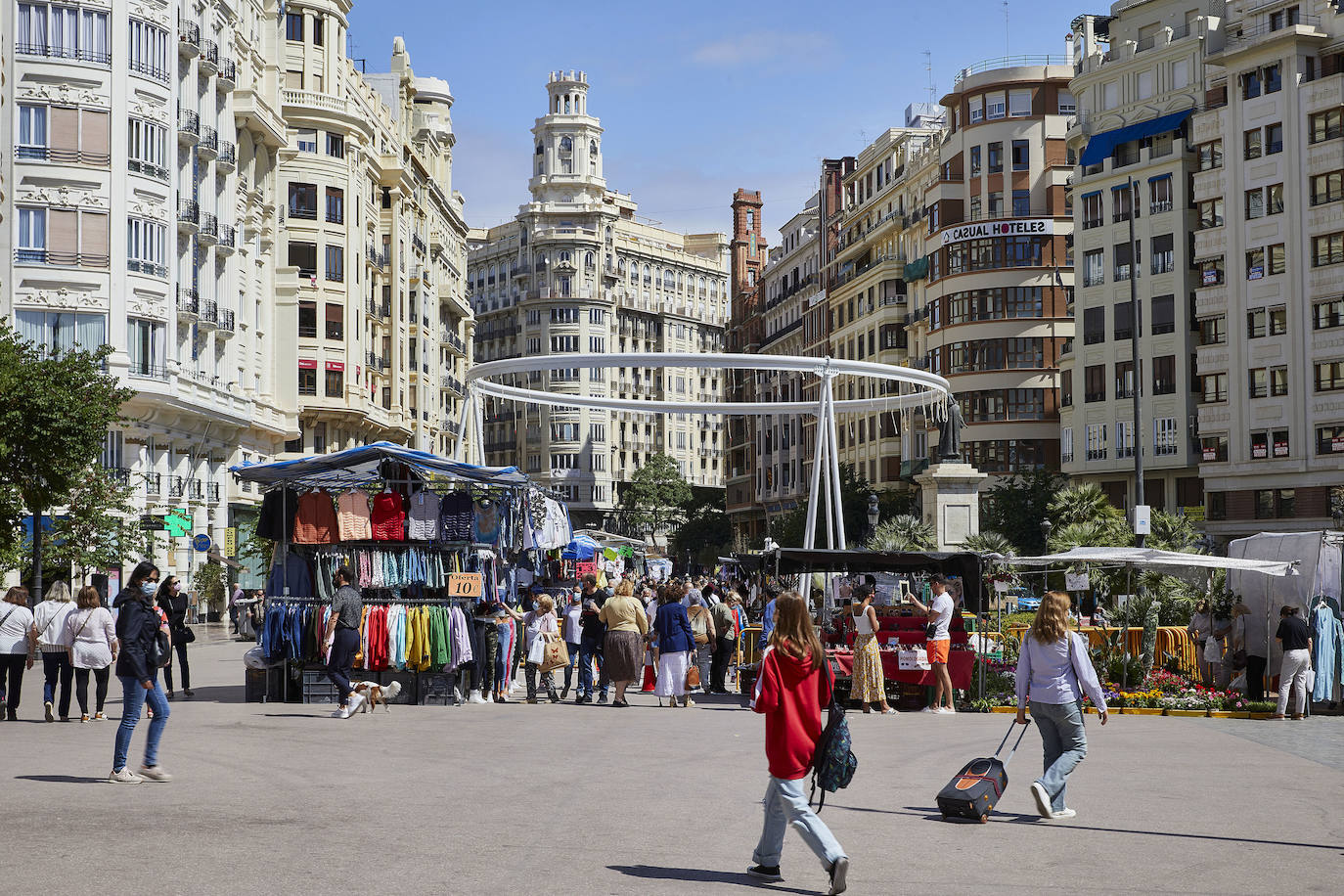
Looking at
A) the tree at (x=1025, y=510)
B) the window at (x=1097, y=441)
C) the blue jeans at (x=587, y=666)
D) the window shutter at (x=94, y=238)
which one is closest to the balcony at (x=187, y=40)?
the window shutter at (x=94, y=238)

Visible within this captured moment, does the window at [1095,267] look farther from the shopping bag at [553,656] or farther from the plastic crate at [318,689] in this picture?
the plastic crate at [318,689]

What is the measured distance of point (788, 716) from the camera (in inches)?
364

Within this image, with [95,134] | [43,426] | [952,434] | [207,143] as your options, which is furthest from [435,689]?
[207,143]

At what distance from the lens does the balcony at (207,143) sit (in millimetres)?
52969

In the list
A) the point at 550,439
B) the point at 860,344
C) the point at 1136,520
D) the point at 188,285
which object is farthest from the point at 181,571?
the point at 550,439

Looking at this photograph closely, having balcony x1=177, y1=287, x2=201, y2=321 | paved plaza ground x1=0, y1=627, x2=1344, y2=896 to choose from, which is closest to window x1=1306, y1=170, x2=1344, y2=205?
balcony x1=177, y1=287, x2=201, y2=321

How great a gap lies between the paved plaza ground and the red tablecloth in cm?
381

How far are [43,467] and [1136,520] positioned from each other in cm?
2298

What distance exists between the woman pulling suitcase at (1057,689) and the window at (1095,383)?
2376 inches

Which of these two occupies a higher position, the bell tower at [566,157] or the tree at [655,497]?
the bell tower at [566,157]

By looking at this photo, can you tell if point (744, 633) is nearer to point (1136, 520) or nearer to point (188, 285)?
point (1136, 520)

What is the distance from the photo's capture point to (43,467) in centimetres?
3197

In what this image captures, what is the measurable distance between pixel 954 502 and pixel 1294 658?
74.8 feet

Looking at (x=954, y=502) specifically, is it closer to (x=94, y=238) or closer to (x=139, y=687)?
(x=94, y=238)
